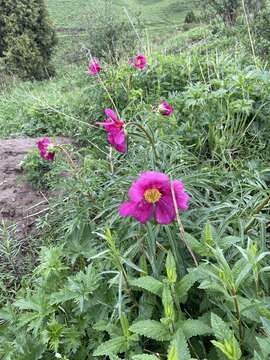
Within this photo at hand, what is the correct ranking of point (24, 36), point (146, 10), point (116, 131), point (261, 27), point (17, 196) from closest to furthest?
point (116, 131)
point (17, 196)
point (261, 27)
point (24, 36)
point (146, 10)

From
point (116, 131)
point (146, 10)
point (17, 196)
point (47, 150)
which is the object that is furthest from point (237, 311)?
point (146, 10)

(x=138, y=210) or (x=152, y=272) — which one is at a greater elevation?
(x=138, y=210)

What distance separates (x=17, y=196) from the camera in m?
3.22

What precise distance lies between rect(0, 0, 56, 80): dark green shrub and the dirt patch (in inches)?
371

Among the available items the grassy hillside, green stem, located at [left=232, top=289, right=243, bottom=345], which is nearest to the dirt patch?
green stem, located at [left=232, top=289, right=243, bottom=345]

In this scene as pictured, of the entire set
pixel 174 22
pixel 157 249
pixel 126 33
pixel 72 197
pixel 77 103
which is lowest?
pixel 174 22

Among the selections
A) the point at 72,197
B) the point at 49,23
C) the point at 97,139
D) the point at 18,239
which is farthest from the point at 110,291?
the point at 49,23

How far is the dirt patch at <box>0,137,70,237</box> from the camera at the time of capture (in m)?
2.96

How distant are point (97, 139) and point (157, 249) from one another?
200cm

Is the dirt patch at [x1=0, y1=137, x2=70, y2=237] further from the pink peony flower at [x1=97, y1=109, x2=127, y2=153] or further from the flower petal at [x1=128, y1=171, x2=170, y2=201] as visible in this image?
the flower petal at [x1=128, y1=171, x2=170, y2=201]

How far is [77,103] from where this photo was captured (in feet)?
16.4

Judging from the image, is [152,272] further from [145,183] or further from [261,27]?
[261,27]

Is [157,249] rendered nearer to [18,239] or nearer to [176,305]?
[176,305]

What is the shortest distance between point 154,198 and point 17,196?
1.97 m
